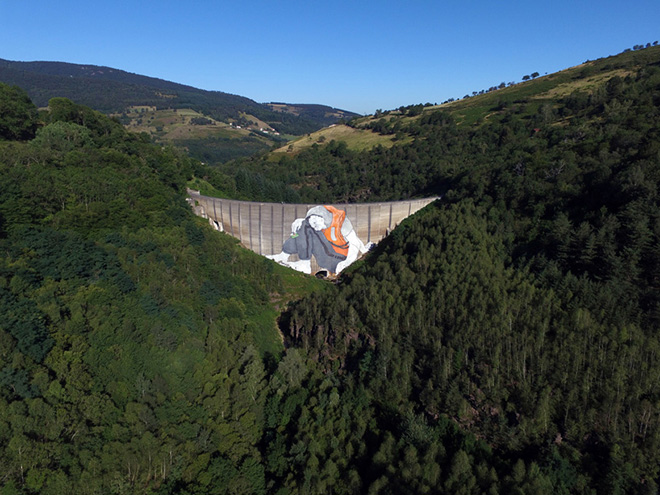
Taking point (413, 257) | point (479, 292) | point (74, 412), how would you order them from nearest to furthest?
point (74, 412) → point (479, 292) → point (413, 257)

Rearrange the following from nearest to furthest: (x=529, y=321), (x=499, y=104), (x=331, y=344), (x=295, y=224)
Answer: (x=529, y=321)
(x=331, y=344)
(x=295, y=224)
(x=499, y=104)

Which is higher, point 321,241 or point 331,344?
point 321,241

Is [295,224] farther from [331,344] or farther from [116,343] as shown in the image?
[116,343]

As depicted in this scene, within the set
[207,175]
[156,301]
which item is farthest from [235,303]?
[207,175]

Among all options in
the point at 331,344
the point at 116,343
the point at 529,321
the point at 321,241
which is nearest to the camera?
the point at 116,343

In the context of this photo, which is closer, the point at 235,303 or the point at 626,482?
the point at 626,482

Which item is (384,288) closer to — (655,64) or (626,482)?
(626,482)

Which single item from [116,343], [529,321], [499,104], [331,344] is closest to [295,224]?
[331,344]
